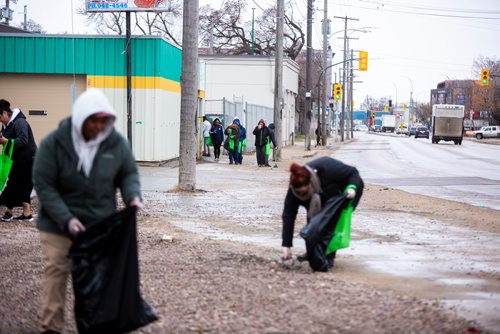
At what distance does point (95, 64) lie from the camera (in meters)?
23.8

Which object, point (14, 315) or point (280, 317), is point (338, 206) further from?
point (14, 315)

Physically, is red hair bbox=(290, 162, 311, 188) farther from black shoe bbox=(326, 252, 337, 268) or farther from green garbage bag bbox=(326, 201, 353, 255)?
black shoe bbox=(326, 252, 337, 268)

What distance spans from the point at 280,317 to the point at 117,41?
19103mm

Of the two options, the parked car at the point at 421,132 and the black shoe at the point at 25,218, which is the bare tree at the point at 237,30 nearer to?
the parked car at the point at 421,132

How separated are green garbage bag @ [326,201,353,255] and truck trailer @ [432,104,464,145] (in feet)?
175

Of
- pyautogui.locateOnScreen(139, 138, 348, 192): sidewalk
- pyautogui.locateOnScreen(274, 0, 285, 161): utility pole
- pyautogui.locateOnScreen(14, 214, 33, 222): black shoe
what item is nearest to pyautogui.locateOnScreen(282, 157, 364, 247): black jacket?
pyautogui.locateOnScreen(14, 214, 33, 222): black shoe

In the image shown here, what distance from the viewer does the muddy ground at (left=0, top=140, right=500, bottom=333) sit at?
5.79m

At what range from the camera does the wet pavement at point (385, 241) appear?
711 cm

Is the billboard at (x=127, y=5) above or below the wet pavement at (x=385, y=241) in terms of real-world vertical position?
above

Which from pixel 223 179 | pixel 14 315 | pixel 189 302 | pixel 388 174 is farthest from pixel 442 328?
pixel 388 174

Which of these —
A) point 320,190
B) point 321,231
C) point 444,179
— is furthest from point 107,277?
point 444,179

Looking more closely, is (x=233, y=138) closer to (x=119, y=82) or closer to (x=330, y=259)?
(x=119, y=82)

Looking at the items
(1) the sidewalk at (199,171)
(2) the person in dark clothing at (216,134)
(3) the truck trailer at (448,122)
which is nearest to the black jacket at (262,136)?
(1) the sidewalk at (199,171)

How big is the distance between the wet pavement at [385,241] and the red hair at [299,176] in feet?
3.78
